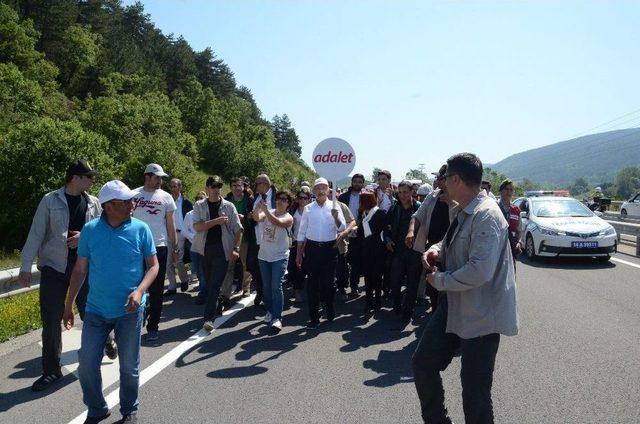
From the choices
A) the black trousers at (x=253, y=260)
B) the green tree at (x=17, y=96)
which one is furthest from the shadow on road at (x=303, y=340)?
the green tree at (x=17, y=96)

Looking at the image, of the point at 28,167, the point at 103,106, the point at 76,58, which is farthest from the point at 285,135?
the point at 28,167

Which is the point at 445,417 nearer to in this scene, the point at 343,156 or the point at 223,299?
the point at 223,299

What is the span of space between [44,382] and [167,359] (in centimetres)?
122

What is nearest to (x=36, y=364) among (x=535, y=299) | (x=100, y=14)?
(x=535, y=299)

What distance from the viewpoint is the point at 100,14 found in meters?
72.4

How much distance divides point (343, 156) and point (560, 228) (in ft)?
21.9

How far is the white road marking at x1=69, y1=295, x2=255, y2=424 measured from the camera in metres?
4.40

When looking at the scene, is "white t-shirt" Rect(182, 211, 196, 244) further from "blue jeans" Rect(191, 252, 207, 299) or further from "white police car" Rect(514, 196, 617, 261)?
"white police car" Rect(514, 196, 617, 261)

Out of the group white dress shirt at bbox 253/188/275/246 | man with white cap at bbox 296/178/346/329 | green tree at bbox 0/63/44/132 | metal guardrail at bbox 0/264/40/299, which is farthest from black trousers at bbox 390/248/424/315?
green tree at bbox 0/63/44/132

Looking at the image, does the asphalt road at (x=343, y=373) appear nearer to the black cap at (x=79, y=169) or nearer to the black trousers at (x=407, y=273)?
the black trousers at (x=407, y=273)

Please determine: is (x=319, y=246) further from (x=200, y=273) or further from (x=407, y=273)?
(x=200, y=273)

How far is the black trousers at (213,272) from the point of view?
267 inches

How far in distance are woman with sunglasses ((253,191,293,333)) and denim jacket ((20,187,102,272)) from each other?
8.50ft

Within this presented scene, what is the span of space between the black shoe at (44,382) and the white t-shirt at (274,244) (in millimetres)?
2920
